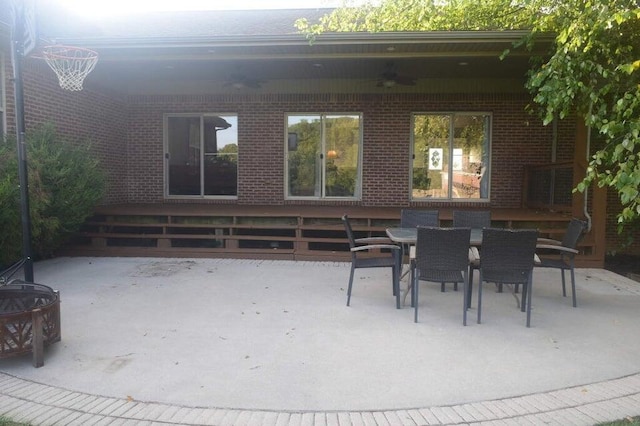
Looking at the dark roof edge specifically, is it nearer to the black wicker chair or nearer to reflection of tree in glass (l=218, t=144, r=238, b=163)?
the black wicker chair

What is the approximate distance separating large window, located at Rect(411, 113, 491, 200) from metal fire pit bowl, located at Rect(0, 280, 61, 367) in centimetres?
814

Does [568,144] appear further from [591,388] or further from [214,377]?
[214,377]

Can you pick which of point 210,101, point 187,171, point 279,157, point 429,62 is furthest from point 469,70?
point 187,171

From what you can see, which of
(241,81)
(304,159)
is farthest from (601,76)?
(304,159)

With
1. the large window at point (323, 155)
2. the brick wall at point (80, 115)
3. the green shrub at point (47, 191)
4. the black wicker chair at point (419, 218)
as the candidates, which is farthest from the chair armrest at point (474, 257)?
the brick wall at point (80, 115)

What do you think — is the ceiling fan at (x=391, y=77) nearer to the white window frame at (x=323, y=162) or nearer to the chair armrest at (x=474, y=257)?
the white window frame at (x=323, y=162)

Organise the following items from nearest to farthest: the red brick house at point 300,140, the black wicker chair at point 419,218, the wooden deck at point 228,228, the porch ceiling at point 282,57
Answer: the black wicker chair at point 419,218 → the porch ceiling at point 282,57 → the wooden deck at point 228,228 → the red brick house at point 300,140

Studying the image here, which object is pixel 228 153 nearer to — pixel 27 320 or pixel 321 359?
pixel 27 320

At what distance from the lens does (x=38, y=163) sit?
6.63 meters

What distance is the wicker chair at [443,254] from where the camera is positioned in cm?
471

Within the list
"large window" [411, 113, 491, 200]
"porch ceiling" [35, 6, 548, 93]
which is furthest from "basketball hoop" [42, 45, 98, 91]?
"large window" [411, 113, 491, 200]

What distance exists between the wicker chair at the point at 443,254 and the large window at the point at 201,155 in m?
7.05

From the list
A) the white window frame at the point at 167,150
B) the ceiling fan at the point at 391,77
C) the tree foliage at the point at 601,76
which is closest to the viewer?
the tree foliage at the point at 601,76

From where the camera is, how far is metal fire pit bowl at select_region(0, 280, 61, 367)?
3607mm
